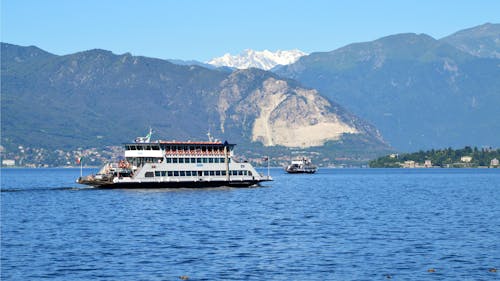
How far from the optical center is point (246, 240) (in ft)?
274

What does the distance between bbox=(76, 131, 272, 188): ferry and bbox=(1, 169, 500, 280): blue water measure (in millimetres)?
21944

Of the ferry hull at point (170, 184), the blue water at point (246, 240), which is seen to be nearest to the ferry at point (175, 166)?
the ferry hull at point (170, 184)

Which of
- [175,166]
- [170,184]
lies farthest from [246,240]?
[175,166]

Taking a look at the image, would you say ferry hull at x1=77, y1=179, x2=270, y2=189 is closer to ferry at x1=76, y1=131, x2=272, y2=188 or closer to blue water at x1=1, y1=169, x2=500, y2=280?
ferry at x1=76, y1=131, x2=272, y2=188

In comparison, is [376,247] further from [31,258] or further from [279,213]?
[279,213]

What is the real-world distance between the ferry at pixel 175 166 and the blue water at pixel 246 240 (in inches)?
864

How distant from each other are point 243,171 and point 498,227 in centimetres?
8308

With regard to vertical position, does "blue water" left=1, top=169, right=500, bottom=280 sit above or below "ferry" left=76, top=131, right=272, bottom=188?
below

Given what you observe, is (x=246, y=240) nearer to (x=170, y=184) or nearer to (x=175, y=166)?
(x=170, y=184)

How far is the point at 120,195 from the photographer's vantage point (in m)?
155

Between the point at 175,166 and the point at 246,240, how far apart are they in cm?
8121

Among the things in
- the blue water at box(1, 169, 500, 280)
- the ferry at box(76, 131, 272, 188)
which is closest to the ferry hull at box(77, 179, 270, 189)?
the ferry at box(76, 131, 272, 188)

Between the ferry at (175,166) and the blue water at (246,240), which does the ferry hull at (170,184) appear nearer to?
the ferry at (175,166)

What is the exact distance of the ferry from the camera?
161875 millimetres
